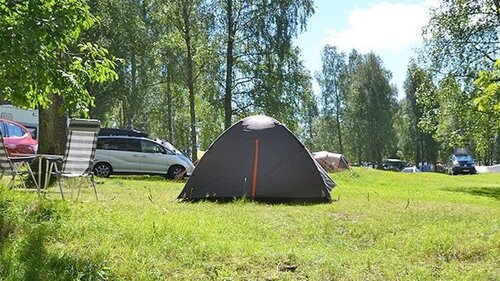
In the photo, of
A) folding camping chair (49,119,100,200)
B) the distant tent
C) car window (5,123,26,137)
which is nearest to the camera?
folding camping chair (49,119,100,200)

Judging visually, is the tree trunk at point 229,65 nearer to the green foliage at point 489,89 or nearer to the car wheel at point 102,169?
the car wheel at point 102,169

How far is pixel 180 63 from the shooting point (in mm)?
26719

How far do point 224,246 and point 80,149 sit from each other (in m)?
4.06

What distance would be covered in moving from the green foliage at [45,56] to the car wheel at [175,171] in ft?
35.4

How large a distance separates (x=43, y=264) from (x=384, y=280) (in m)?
3.27

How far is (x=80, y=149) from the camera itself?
8.23m

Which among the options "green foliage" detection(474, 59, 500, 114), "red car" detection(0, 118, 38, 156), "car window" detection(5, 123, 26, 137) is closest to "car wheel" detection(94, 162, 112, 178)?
"red car" detection(0, 118, 38, 156)

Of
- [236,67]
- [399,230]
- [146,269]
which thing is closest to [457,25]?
[236,67]

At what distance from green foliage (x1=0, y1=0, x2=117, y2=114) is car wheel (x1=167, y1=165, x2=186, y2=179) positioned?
10.8 metres

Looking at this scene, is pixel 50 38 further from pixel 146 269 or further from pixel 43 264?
pixel 146 269

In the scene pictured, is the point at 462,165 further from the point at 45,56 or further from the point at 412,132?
the point at 45,56

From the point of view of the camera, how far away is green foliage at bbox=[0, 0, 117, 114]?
5.23m

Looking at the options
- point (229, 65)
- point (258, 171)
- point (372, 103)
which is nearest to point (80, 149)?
point (258, 171)

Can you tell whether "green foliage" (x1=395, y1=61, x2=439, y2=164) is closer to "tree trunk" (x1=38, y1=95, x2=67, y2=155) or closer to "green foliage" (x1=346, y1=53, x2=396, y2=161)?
"green foliage" (x1=346, y1=53, x2=396, y2=161)
